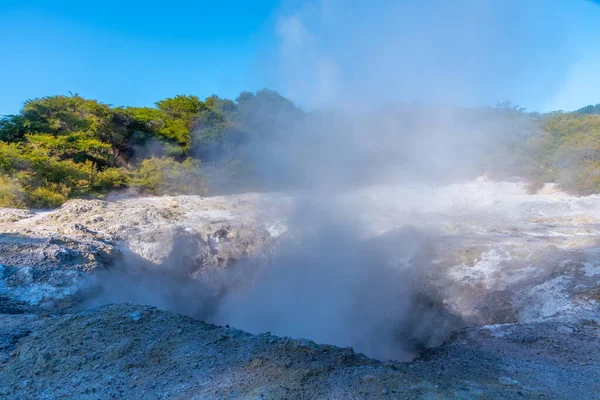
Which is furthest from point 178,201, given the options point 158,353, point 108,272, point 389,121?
point 158,353

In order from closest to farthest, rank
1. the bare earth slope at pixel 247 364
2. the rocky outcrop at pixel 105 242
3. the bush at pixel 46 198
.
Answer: the bare earth slope at pixel 247 364, the rocky outcrop at pixel 105 242, the bush at pixel 46 198

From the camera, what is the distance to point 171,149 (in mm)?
11953

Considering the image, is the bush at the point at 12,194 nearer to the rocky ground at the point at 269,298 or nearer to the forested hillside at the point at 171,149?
the forested hillside at the point at 171,149

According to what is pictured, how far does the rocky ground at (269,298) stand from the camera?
2.43 metres

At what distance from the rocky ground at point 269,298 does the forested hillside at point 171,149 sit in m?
1.21

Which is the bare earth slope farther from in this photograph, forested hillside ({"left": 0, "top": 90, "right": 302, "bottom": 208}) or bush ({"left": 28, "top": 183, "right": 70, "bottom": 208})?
forested hillside ({"left": 0, "top": 90, "right": 302, "bottom": 208})

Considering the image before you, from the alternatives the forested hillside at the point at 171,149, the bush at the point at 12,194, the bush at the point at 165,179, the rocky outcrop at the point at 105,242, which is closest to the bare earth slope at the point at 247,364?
the rocky outcrop at the point at 105,242

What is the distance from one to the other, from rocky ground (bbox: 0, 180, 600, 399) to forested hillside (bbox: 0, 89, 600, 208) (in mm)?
1213

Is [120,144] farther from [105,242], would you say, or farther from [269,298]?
[269,298]

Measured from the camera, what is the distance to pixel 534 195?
941 centimetres

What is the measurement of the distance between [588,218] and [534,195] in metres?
1.95

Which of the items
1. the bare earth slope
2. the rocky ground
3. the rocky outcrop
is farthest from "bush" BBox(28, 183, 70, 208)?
the bare earth slope

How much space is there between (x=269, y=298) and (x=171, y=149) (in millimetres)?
8006

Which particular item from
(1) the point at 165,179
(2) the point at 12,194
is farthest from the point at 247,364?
(1) the point at 165,179
